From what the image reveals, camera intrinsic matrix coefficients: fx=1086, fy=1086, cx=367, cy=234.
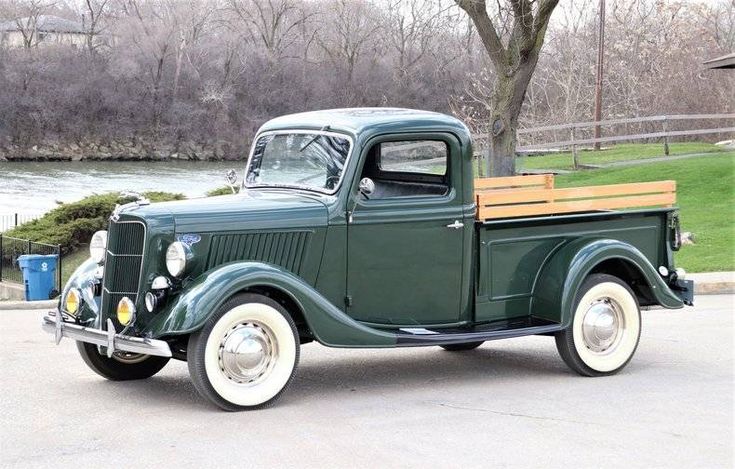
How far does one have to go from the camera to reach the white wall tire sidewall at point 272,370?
22.5 feet

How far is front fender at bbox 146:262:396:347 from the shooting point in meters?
6.76

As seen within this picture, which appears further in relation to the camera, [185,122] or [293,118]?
[185,122]

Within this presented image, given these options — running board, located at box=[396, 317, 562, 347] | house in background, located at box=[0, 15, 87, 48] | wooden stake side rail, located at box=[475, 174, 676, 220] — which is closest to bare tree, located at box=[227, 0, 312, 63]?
house in background, located at box=[0, 15, 87, 48]

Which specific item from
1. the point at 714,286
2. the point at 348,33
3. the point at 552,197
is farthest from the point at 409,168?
the point at 348,33

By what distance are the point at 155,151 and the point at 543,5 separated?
42.2m

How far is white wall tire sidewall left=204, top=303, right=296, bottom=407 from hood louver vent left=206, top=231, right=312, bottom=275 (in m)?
0.45

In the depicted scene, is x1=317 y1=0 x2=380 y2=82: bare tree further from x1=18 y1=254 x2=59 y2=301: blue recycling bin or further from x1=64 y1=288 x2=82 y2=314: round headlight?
x1=64 y1=288 x2=82 y2=314: round headlight

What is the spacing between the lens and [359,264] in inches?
302

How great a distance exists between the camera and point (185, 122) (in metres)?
58.9

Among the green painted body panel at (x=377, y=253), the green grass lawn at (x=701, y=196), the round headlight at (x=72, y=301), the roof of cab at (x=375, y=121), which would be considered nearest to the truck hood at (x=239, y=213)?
the green painted body panel at (x=377, y=253)

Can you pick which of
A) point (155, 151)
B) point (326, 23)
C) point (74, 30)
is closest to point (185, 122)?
point (155, 151)

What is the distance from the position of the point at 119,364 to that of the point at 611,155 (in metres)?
25.1

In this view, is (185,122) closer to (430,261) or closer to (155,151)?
(155,151)

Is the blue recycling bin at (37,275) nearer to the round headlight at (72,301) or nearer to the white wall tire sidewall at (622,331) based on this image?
the round headlight at (72,301)
